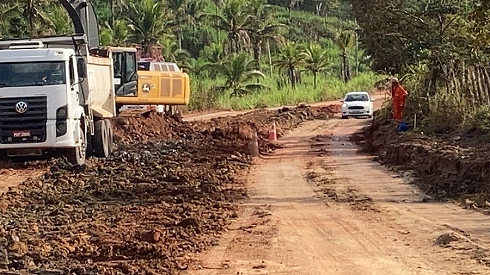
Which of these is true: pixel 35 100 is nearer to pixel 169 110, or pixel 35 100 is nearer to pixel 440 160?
pixel 440 160

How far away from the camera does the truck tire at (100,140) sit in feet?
75.9

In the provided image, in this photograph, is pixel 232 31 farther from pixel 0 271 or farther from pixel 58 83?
pixel 0 271

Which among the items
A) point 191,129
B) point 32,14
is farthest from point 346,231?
point 32,14

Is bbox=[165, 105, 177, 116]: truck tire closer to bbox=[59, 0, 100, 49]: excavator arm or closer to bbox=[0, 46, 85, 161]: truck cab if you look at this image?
bbox=[59, 0, 100, 49]: excavator arm

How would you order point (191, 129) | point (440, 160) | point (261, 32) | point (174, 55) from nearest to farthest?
1. point (440, 160)
2. point (191, 129)
3. point (174, 55)
4. point (261, 32)

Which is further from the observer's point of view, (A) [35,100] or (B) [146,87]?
(B) [146,87]

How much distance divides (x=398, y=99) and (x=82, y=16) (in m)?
10.8

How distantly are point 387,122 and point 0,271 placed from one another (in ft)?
72.5

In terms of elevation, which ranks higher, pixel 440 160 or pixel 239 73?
pixel 440 160

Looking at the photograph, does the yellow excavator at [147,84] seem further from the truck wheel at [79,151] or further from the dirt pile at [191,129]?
the truck wheel at [79,151]

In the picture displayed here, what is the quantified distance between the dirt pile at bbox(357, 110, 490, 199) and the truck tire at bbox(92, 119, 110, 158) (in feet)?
24.7

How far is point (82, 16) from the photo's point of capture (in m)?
24.3

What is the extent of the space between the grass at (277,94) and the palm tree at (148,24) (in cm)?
483

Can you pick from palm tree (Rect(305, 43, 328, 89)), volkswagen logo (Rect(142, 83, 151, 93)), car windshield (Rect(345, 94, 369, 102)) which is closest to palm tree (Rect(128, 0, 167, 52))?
palm tree (Rect(305, 43, 328, 89))
